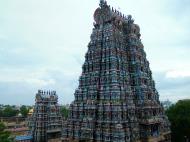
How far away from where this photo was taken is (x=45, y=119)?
57.0m

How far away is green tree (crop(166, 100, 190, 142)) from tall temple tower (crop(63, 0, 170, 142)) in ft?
16.5

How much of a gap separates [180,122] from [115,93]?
20.6m

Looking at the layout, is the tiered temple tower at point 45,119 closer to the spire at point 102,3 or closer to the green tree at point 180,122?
the spire at point 102,3

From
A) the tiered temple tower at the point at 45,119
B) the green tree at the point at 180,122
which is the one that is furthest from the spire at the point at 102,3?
the green tree at the point at 180,122

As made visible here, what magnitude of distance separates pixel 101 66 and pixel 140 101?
9373 millimetres

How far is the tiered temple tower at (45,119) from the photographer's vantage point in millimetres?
55875

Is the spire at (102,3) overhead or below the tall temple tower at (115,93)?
overhead

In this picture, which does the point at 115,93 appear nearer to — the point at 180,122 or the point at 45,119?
the point at 180,122

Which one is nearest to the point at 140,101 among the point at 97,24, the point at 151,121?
the point at 151,121

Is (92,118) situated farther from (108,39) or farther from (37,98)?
(37,98)

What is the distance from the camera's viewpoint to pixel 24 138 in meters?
53.5

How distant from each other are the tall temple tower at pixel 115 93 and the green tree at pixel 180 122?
5.04 metres

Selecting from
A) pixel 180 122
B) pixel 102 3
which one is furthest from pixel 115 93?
pixel 180 122

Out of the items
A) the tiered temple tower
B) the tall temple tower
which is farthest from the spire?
the tiered temple tower
